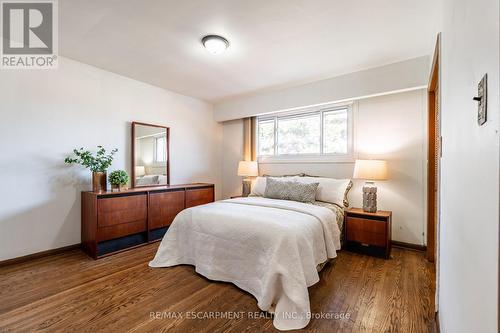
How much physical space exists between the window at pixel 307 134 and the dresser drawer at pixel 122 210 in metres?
2.33

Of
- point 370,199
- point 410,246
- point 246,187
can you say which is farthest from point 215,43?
point 410,246

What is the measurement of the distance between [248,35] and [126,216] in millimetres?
2727

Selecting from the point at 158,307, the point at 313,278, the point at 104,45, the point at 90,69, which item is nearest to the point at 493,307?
the point at 313,278

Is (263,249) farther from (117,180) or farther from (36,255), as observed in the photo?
(36,255)

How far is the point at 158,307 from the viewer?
1816 millimetres

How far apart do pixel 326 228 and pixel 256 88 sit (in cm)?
269

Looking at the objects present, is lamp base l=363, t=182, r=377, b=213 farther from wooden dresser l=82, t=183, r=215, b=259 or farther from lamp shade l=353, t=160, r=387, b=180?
wooden dresser l=82, t=183, r=215, b=259

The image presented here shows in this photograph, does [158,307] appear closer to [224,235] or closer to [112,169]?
[224,235]

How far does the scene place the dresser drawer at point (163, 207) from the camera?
335cm

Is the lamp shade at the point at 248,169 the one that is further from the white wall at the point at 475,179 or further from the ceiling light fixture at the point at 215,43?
the white wall at the point at 475,179

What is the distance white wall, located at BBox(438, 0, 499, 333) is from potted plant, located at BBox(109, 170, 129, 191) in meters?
3.49

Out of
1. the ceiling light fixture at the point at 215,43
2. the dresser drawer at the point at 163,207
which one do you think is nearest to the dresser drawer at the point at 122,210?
the dresser drawer at the point at 163,207

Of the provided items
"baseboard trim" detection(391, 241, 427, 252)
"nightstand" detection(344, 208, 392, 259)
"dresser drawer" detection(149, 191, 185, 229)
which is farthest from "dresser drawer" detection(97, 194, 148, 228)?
"baseboard trim" detection(391, 241, 427, 252)

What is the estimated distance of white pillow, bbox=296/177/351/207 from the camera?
10.4 feet
